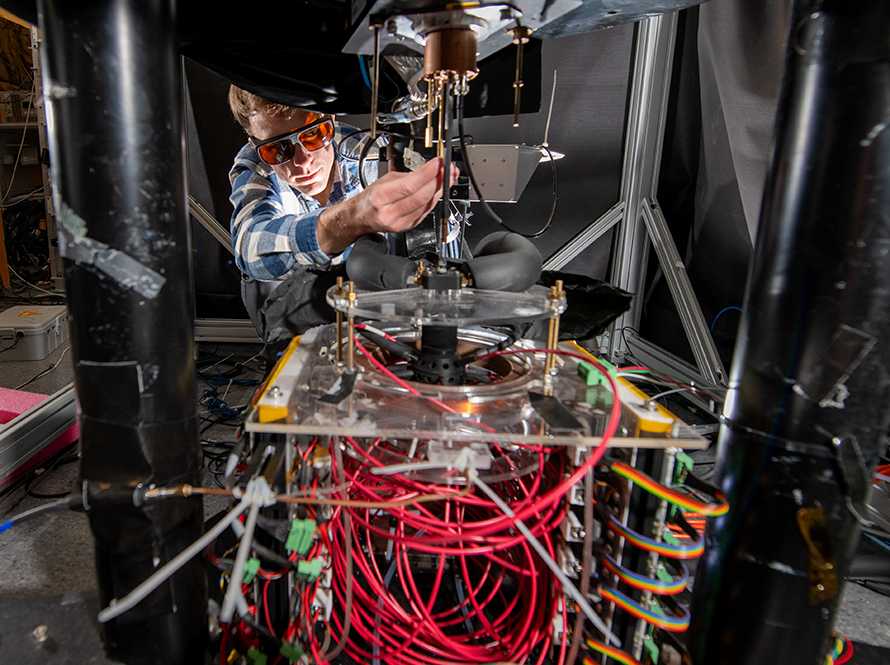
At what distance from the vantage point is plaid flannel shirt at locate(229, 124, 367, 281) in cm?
119

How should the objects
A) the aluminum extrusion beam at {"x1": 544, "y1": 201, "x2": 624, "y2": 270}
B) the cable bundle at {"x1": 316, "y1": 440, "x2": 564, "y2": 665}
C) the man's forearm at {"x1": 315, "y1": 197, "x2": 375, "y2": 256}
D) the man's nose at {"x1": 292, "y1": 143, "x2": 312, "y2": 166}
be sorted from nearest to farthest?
1. the cable bundle at {"x1": 316, "y1": 440, "x2": 564, "y2": 665}
2. the man's forearm at {"x1": 315, "y1": 197, "x2": 375, "y2": 256}
3. the man's nose at {"x1": 292, "y1": 143, "x2": 312, "y2": 166}
4. the aluminum extrusion beam at {"x1": 544, "y1": 201, "x2": 624, "y2": 270}

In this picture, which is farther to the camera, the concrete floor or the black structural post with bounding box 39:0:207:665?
the concrete floor

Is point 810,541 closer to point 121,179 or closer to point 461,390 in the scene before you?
point 461,390

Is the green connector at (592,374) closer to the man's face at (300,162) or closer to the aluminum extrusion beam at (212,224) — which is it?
the man's face at (300,162)

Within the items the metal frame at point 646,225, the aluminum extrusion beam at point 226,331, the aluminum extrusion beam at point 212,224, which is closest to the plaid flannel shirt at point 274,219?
the aluminum extrusion beam at point 212,224

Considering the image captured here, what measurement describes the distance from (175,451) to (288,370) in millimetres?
177

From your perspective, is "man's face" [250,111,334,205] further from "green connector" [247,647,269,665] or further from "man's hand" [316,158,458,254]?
"green connector" [247,647,269,665]

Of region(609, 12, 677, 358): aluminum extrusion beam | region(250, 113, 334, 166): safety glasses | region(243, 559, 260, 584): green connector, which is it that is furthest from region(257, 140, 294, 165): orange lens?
region(609, 12, 677, 358): aluminum extrusion beam

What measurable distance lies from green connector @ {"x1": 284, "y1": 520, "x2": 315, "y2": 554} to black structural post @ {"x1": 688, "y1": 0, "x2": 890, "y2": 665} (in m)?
0.51

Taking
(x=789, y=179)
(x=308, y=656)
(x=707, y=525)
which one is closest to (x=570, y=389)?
(x=707, y=525)

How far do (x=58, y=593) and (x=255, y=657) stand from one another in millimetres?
667

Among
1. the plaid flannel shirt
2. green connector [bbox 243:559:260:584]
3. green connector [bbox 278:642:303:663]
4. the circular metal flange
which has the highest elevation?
the plaid flannel shirt

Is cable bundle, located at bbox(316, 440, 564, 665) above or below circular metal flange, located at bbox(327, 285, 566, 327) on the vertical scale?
below

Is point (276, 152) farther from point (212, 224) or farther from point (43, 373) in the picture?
point (43, 373)
